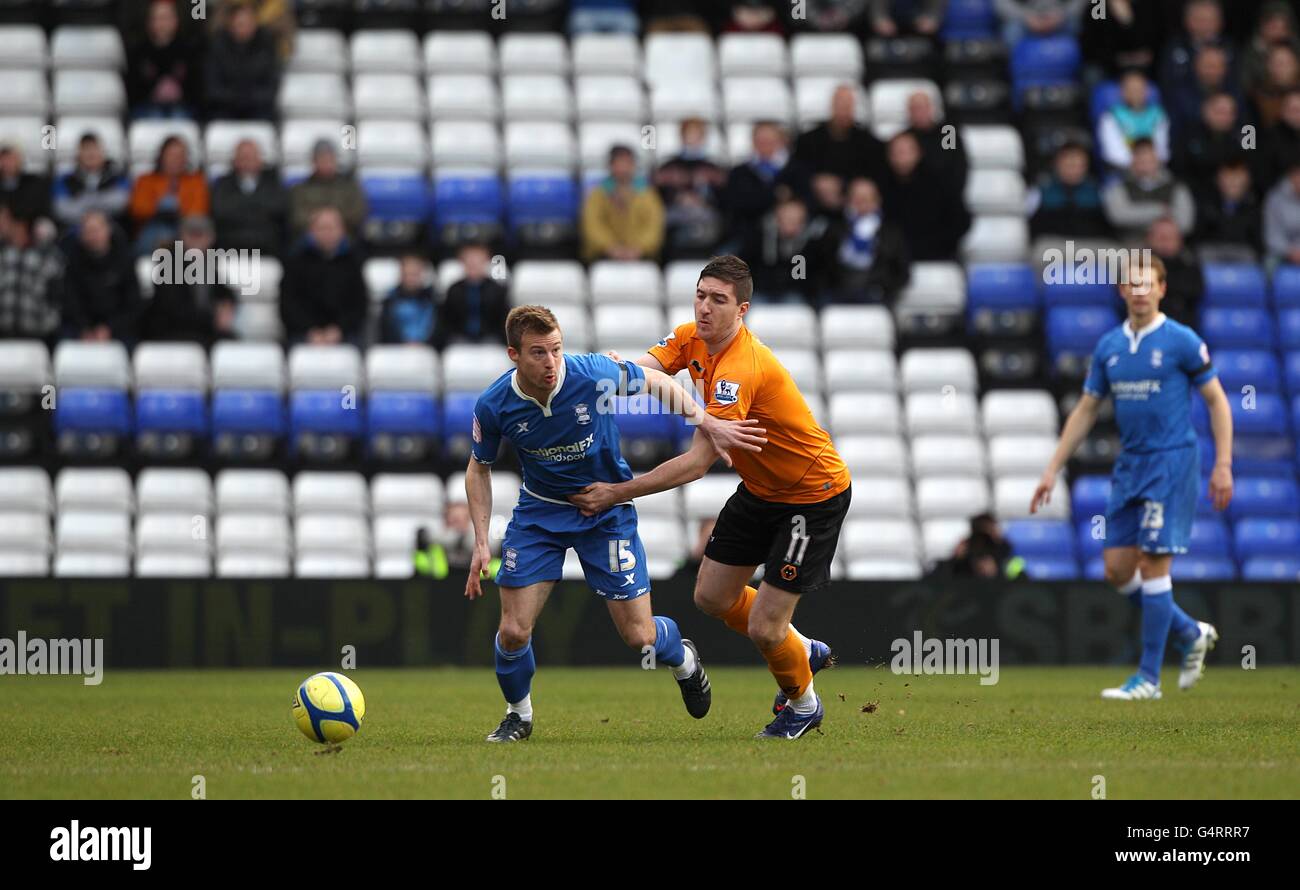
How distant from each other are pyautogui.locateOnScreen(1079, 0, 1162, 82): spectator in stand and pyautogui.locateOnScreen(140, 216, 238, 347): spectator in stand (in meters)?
9.77

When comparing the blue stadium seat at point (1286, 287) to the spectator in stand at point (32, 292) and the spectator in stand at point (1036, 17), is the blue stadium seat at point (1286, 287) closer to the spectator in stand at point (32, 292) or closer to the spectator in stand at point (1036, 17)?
the spectator in stand at point (1036, 17)

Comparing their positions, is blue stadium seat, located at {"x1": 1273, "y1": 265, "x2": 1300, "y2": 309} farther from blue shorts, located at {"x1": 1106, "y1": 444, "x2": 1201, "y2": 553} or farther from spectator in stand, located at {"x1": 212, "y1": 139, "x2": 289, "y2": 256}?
spectator in stand, located at {"x1": 212, "y1": 139, "x2": 289, "y2": 256}

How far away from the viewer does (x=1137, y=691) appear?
1187cm

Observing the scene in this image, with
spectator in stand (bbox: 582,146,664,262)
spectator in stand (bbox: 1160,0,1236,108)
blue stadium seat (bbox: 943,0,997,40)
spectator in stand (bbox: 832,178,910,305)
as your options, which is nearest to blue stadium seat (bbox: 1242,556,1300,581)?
spectator in stand (bbox: 832,178,910,305)

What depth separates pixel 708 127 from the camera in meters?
19.2

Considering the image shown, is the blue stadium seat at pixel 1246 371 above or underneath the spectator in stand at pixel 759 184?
underneath

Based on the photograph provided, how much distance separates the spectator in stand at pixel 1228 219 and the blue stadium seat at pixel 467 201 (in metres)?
7.19

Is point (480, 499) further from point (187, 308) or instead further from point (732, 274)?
point (187, 308)

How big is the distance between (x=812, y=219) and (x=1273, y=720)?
887cm

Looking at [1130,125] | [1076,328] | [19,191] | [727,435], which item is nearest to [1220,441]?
[727,435]

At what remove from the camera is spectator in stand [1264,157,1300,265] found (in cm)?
1883

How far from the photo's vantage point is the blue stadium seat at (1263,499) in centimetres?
1709

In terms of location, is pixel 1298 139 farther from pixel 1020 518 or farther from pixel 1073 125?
pixel 1020 518

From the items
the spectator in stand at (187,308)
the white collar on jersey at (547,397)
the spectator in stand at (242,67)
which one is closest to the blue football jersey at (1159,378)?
the white collar on jersey at (547,397)
